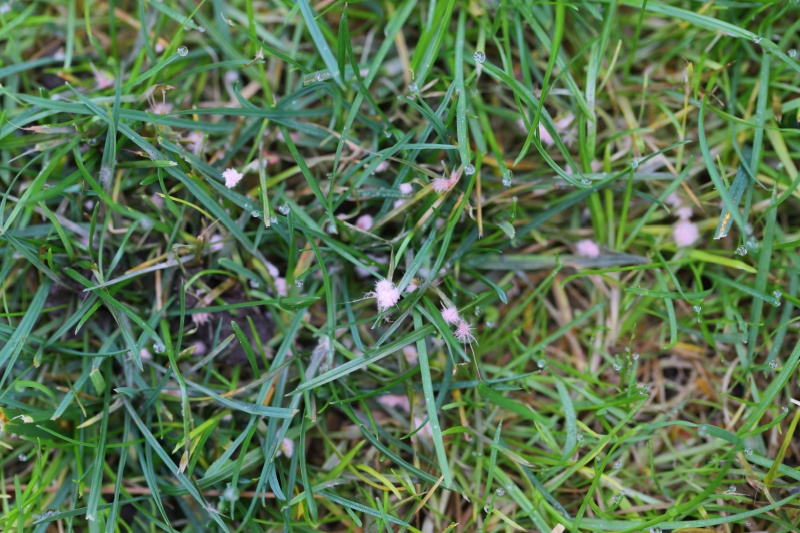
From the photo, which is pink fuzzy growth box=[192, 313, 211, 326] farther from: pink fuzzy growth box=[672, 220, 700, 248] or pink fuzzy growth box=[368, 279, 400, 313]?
pink fuzzy growth box=[672, 220, 700, 248]

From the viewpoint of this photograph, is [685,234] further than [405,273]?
Yes

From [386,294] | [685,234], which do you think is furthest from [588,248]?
[386,294]

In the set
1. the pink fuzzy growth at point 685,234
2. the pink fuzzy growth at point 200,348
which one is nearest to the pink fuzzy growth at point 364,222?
the pink fuzzy growth at point 200,348

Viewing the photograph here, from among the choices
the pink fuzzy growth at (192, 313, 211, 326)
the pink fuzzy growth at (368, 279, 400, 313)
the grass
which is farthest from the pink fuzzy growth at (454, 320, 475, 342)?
the pink fuzzy growth at (192, 313, 211, 326)

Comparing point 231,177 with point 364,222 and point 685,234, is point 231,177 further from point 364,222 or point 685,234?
point 685,234

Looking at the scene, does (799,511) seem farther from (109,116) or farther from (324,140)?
(109,116)

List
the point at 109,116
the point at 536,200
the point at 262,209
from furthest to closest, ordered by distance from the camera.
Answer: the point at 536,200 → the point at 262,209 → the point at 109,116

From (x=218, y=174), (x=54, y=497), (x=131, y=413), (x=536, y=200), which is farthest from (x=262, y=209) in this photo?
(x=54, y=497)
